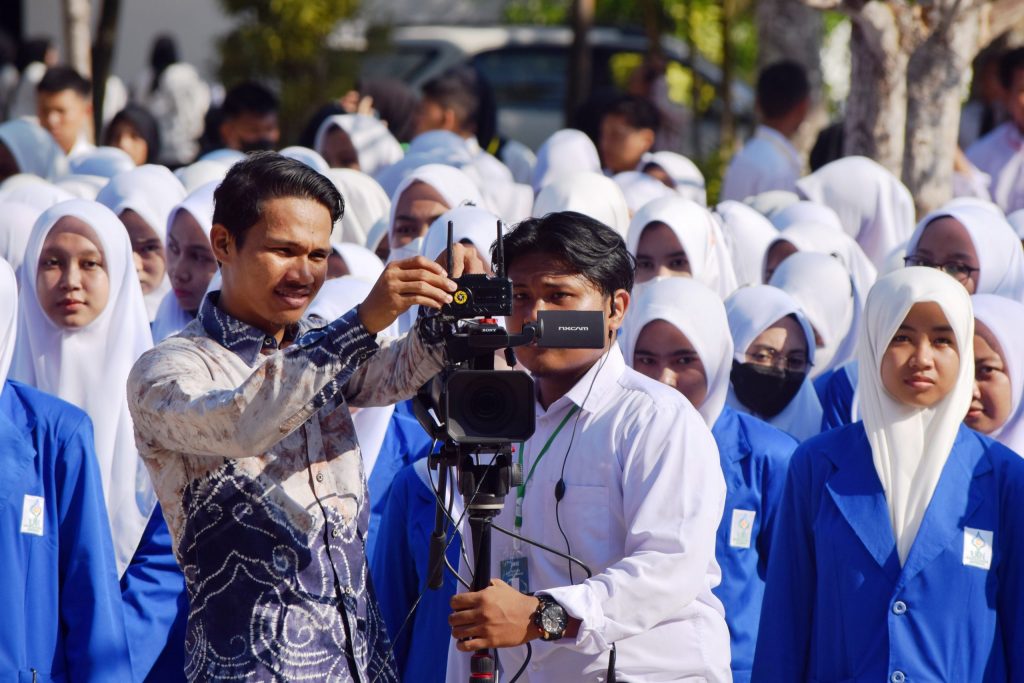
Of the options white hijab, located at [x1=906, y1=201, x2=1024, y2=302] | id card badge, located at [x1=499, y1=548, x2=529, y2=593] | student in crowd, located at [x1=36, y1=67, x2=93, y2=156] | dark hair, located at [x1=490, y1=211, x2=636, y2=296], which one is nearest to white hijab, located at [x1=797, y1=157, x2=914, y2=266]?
white hijab, located at [x1=906, y1=201, x2=1024, y2=302]

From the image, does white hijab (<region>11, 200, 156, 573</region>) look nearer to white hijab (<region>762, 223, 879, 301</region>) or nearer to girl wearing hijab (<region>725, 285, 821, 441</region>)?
girl wearing hijab (<region>725, 285, 821, 441</region>)

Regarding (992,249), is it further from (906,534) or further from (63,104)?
(63,104)

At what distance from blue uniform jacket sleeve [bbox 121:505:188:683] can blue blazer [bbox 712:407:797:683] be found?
1.57 metres

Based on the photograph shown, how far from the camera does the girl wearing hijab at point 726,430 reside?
4.77 meters

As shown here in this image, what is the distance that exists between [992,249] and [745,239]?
1706mm

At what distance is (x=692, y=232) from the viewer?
651cm

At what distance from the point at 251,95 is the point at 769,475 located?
5.32m

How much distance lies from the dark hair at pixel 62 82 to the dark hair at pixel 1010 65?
17.3 feet

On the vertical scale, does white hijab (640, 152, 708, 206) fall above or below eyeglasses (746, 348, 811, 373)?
above

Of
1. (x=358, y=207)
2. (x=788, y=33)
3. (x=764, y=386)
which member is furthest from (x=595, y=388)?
(x=788, y=33)

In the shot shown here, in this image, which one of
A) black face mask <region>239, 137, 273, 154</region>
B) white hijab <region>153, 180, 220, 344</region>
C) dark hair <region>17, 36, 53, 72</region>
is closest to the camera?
white hijab <region>153, 180, 220, 344</region>

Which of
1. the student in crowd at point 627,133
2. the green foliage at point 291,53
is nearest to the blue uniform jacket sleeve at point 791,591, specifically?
the student in crowd at point 627,133

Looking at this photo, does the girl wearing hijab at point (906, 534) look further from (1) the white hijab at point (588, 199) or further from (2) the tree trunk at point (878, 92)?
(2) the tree trunk at point (878, 92)

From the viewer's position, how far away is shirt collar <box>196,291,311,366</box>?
10.6ft
